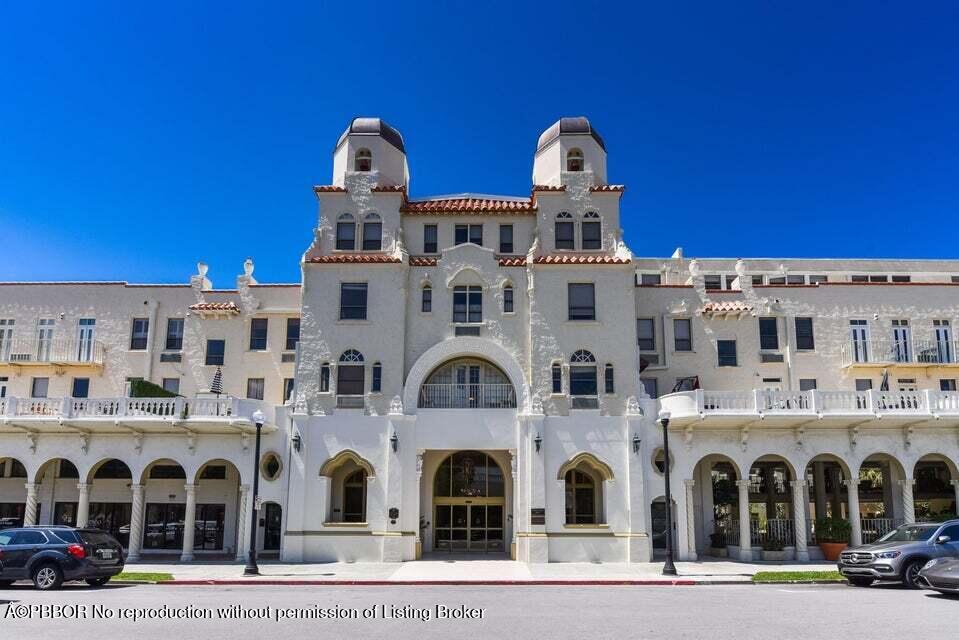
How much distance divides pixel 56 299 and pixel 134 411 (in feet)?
30.8

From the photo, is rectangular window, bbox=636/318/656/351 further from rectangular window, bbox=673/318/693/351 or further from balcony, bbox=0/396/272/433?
balcony, bbox=0/396/272/433

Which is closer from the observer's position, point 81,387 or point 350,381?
point 350,381

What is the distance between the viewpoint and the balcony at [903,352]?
33.9m

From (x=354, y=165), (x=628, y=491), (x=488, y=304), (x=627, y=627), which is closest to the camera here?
(x=627, y=627)

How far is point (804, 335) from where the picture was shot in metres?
34.5

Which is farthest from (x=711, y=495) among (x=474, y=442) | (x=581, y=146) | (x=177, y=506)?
(x=177, y=506)

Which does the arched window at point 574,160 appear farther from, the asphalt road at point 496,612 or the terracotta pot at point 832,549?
the asphalt road at point 496,612

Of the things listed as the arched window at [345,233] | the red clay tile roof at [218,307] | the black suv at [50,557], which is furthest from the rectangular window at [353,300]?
the black suv at [50,557]

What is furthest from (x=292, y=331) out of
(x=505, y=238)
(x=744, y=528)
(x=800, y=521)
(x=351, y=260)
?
(x=800, y=521)

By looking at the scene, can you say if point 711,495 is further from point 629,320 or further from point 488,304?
point 488,304

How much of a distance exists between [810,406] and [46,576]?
25.8 meters

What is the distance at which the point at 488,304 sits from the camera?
32.8 m

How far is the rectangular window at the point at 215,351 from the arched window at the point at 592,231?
16801 mm

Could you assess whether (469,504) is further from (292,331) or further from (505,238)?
(505,238)
